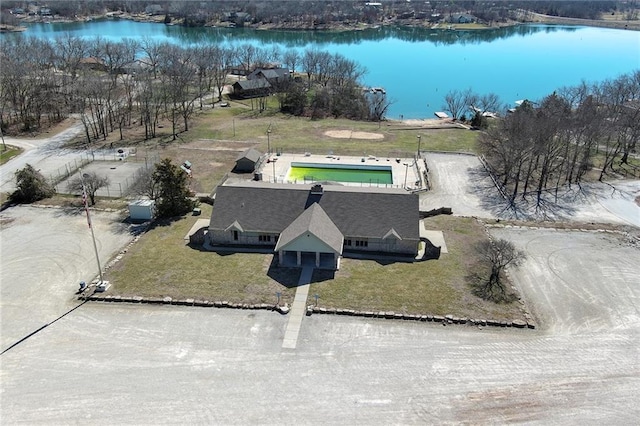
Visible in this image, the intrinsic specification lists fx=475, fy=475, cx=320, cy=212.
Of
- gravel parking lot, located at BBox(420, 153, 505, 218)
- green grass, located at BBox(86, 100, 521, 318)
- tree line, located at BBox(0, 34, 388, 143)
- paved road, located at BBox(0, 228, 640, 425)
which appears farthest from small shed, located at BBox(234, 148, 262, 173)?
paved road, located at BBox(0, 228, 640, 425)

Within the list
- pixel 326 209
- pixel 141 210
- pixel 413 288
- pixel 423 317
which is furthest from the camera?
pixel 141 210

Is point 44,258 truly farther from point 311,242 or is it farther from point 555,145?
point 555,145

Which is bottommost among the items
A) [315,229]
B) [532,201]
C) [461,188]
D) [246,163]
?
[532,201]

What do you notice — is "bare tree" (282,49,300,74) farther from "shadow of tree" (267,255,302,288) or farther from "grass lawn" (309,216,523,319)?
"shadow of tree" (267,255,302,288)

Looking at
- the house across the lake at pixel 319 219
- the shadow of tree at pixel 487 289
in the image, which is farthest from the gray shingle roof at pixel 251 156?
the shadow of tree at pixel 487 289

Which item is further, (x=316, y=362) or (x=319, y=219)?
(x=319, y=219)

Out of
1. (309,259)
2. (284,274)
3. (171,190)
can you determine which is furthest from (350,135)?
(284,274)
